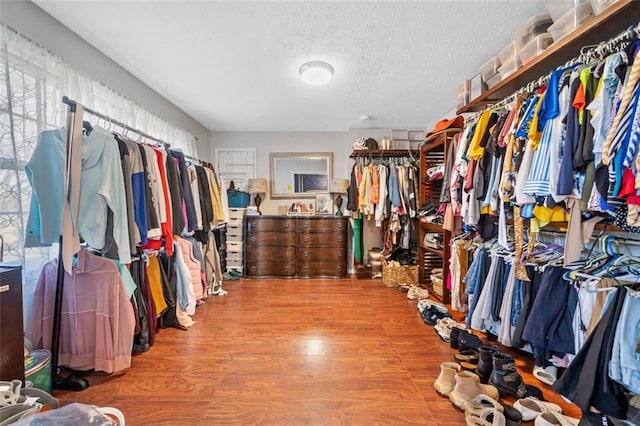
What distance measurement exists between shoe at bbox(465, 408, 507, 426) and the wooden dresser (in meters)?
2.63

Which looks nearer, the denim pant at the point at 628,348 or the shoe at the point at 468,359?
the denim pant at the point at 628,348

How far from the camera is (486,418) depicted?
127 cm

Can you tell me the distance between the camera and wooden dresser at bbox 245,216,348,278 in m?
3.87

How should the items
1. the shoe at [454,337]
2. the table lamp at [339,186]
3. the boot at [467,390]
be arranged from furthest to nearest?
the table lamp at [339,186] < the shoe at [454,337] < the boot at [467,390]

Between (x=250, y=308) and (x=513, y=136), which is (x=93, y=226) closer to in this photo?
(x=250, y=308)

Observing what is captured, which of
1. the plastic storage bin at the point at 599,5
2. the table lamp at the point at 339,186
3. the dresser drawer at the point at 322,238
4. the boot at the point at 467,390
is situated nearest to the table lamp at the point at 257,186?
the dresser drawer at the point at 322,238

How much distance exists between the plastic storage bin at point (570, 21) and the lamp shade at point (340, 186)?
2753 mm

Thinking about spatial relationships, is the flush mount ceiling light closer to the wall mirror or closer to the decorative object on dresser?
the wall mirror

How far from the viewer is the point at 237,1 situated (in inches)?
61.9

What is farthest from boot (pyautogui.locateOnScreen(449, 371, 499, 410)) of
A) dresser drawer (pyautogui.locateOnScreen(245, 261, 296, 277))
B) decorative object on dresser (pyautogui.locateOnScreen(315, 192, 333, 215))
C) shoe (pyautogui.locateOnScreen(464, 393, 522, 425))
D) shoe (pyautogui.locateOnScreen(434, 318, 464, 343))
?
decorative object on dresser (pyautogui.locateOnScreen(315, 192, 333, 215))

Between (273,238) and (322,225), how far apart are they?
2.38ft

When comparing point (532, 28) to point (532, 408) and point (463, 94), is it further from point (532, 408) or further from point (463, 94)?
point (532, 408)

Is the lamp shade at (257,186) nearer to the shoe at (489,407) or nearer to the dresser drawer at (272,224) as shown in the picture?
the dresser drawer at (272,224)

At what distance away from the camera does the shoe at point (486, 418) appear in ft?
3.98
